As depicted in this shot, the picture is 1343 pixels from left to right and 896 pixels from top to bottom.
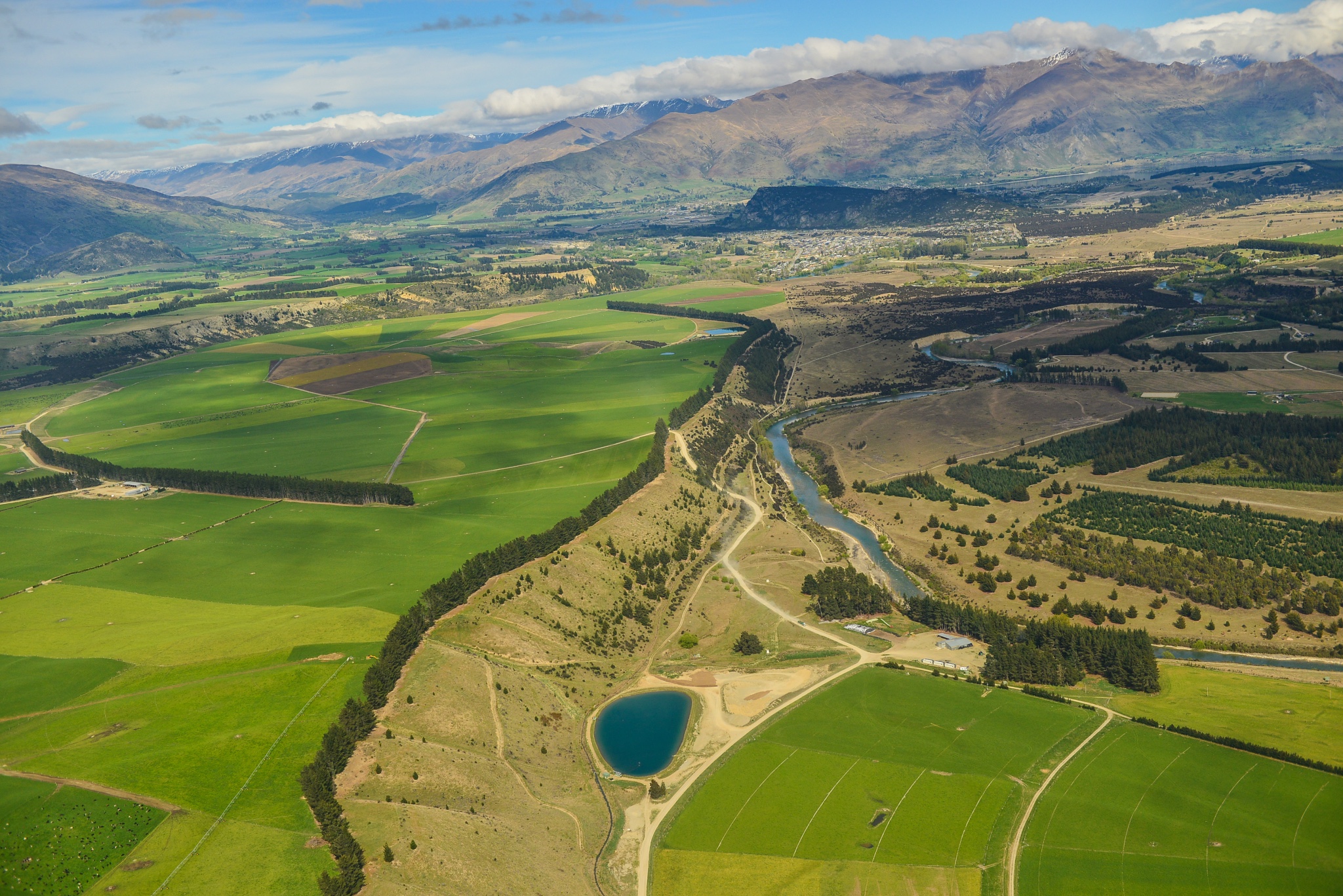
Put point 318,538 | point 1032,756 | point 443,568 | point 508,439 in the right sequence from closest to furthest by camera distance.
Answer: point 1032,756
point 443,568
point 318,538
point 508,439

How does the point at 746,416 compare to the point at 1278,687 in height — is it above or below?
above

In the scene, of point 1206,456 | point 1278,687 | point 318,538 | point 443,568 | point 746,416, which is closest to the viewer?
point 1278,687

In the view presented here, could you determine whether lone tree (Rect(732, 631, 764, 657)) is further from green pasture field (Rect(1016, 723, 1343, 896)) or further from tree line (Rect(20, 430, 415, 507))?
tree line (Rect(20, 430, 415, 507))

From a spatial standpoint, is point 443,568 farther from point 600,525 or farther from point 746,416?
point 746,416

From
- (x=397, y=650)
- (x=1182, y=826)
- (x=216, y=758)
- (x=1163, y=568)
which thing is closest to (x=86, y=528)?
(x=397, y=650)

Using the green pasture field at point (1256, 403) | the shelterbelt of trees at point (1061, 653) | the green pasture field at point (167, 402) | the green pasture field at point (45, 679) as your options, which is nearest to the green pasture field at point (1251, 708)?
the shelterbelt of trees at point (1061, 653)

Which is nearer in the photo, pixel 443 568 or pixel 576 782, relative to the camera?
pixel 576 782

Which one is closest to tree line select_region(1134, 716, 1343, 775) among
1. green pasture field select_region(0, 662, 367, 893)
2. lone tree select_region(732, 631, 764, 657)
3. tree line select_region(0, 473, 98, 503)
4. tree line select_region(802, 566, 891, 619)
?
tree line select_region(802, 566, 891, 619)

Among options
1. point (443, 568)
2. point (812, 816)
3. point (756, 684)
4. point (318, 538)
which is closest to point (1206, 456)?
point (756, 684)
